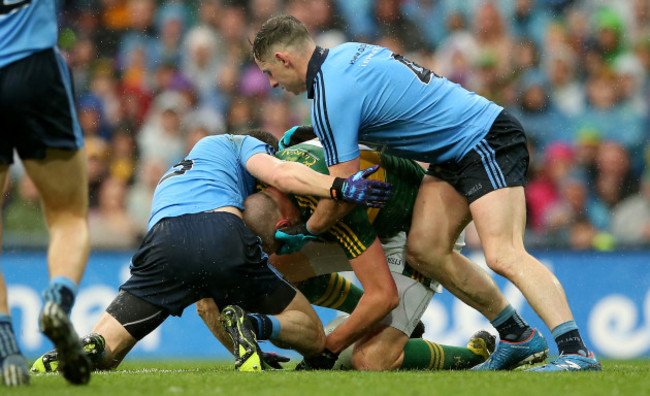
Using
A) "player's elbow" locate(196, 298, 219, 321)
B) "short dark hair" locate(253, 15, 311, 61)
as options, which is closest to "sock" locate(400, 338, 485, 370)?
"player's elbow" locate(196, 298, 219, 321)

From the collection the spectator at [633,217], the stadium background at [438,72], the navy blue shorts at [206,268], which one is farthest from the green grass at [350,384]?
the spectator at [633,217]

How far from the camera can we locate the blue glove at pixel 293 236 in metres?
5.48

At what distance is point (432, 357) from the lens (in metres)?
5.58

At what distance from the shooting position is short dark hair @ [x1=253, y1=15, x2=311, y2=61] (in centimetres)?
536

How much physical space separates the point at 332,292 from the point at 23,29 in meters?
2.98

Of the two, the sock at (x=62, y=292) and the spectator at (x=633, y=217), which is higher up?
the sock at (x=62, y=292)

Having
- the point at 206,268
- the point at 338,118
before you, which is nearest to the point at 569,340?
the point at 338,118

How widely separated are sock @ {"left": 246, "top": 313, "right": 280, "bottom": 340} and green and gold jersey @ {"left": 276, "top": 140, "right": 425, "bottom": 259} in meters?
0.60

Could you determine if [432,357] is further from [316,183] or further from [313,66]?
[313,66]

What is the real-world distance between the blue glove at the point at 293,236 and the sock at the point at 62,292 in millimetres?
1739

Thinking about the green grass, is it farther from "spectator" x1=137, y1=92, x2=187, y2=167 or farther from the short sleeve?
"spectator" x1=137, y1=92, x2=187, y2=167

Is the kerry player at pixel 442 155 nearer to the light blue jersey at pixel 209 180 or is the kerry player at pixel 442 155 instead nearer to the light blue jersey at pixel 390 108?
the light blue jersey at pixel 390 108

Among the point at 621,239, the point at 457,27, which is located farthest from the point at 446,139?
the point at 457,27

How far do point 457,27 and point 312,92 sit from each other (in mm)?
5721
